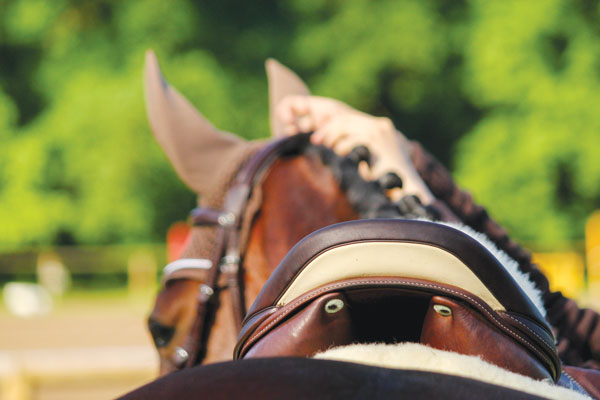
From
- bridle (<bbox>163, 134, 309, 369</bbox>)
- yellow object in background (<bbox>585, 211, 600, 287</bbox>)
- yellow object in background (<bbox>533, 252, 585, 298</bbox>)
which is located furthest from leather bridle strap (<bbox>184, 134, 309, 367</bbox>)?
yellow object in background (<bbox>585, 211, 600, 287</bbox>)

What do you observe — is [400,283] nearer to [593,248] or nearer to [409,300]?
[409,300]

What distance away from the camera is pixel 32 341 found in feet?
27.2

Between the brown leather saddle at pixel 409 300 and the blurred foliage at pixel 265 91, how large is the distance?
10359 mm

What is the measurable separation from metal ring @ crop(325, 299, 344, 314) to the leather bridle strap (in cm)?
64

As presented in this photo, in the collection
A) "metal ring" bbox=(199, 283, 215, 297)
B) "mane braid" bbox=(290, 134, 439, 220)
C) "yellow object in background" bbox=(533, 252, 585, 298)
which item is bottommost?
"yellow object in background" bbox=(533, 252, 585, 298)

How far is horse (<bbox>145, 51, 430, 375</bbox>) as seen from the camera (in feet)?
4.38

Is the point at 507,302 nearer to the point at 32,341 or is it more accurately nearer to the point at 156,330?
the point at 156,330

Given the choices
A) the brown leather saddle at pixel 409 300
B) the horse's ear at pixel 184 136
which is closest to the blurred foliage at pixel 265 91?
the horse's ear at pixel 184 136

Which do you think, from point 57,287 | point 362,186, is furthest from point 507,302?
point 57,287

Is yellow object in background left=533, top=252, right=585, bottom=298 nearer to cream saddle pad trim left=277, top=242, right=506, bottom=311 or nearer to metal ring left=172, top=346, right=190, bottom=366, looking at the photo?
metal ring left=172, top=346, right=190, bottom=366

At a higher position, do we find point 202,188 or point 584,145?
point 202,188

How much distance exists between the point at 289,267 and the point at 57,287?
1279cm

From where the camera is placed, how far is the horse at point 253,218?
133cm

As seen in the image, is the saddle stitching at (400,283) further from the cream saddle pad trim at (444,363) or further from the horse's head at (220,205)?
the horse's head at (220,205)
